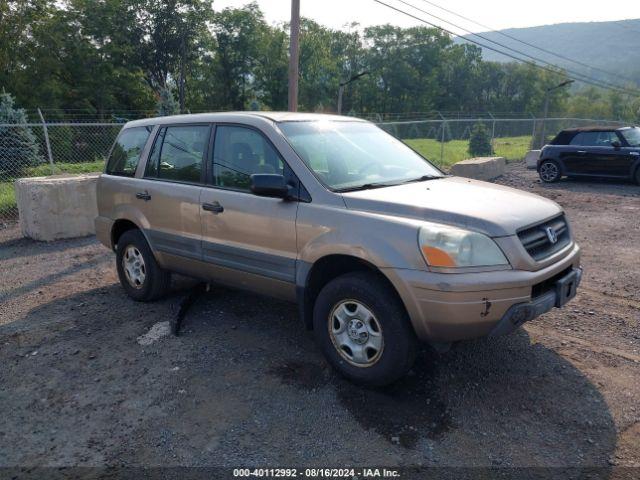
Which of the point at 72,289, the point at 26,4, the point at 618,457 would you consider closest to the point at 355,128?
the point at 618,457

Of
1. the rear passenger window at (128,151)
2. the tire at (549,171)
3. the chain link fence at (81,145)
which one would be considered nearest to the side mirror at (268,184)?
the rear passenger window at (128,151)

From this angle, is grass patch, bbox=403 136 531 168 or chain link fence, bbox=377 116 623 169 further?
chain link fence, bbox=377 116 623 169

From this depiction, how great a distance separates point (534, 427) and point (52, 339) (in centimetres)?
392

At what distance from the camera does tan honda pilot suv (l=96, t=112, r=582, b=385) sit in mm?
3043

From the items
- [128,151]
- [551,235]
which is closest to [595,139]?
[551,235]

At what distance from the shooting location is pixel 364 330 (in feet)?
11.1

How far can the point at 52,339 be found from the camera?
14.6 feet

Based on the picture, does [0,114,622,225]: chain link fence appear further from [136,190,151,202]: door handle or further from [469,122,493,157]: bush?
[136,190,151,202]: door handle

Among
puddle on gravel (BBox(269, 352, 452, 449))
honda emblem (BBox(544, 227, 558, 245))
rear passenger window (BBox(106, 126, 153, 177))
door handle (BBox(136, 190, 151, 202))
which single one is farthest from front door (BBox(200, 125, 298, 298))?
honda emblem (BBox(544, 227, 558, 245))

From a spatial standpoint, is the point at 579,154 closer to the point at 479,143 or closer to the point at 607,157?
the point at 607,157

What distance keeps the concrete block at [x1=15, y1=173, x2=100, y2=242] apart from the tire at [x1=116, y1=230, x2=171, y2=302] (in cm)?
300

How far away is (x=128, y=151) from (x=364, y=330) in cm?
336

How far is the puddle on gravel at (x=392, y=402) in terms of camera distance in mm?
3031

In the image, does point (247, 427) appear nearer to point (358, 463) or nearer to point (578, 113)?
point (358, 463)
